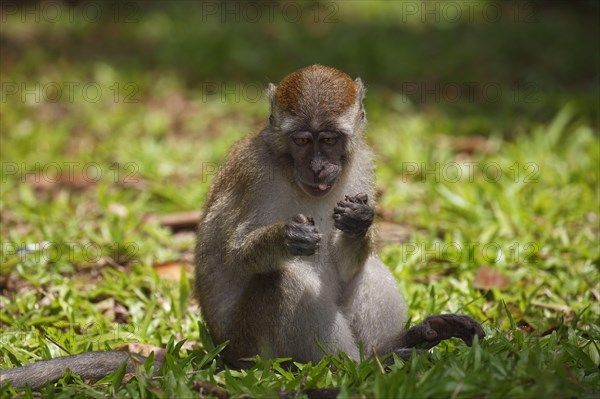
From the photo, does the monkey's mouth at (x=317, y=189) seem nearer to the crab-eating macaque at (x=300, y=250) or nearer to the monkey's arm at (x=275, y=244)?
the crab-eating macaque at (x=300, y=250)

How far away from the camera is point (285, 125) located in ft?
16.1

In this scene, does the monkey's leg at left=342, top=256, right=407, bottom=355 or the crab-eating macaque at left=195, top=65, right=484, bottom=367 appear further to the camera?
the monkey's leg at left=342, top=256, right=407, bottom=355

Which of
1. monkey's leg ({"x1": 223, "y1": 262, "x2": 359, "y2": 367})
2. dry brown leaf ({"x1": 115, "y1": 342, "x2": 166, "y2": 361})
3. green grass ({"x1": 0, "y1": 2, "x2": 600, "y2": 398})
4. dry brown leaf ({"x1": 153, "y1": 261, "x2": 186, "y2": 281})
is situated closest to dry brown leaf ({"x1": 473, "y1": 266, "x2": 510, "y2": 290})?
green grass ({"x1": 0, "y1": 2, "x2": 600, "y2": 398})

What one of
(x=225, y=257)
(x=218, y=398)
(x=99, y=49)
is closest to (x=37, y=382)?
(x=218, y=398)

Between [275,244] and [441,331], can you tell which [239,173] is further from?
[441,331]

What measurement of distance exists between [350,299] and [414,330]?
0.51 metres

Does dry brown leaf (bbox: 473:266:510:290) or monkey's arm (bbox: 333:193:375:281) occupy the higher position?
monkey's arm (bbox: 333:193:375:281)

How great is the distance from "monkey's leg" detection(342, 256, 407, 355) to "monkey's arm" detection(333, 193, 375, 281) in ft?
0.36

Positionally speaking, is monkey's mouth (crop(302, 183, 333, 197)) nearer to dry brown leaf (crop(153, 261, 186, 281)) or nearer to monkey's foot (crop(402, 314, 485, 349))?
monkey's foot (crop(402, 314, 485, 349))

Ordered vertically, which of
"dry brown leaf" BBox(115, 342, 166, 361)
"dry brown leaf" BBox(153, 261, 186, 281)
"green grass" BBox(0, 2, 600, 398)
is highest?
"green grass" BBox(0, 2, 600, 398)

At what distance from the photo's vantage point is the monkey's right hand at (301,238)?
4.59 m

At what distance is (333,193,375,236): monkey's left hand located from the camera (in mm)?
4758

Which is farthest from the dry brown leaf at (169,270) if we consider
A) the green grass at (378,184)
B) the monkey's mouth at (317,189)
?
the monkey's mouth at (317,189)

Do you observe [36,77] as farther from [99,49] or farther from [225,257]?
[225,257]
